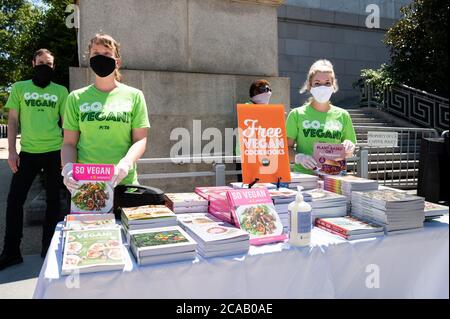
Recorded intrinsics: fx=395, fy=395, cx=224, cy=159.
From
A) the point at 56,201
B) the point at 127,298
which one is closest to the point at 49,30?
the point at 56,201

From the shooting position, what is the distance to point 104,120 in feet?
8.29

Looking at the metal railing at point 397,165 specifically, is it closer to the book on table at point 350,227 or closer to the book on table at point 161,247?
the book on table at point 350,227

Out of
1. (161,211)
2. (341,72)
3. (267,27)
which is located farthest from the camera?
(341,72)

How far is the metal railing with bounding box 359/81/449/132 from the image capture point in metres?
10.4

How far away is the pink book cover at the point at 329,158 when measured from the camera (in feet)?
9.30

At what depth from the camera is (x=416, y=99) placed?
422 inches

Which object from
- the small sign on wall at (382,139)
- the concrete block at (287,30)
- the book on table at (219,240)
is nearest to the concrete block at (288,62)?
the concrete block at (287,30)

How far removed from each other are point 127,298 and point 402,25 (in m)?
12.1

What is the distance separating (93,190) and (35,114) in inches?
84.2

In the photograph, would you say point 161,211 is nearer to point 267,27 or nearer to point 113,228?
point 113,228

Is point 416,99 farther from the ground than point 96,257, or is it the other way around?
point 416,99

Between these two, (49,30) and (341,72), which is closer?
(49,30)

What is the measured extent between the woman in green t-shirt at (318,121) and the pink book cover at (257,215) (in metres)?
0.85

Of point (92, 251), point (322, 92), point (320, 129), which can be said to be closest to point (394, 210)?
point (320, 129)
